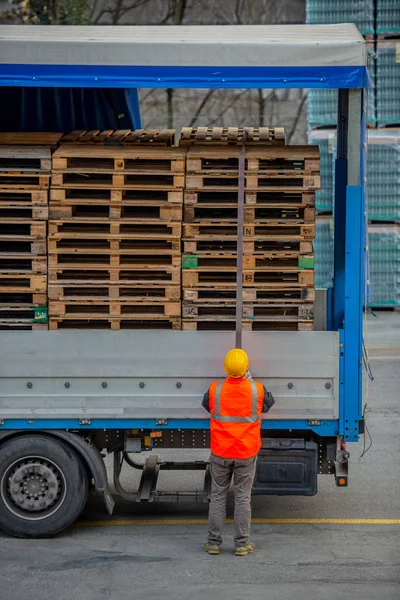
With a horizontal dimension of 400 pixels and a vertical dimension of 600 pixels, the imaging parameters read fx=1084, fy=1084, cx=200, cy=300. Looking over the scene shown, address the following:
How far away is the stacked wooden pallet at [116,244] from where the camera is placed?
29.5ft

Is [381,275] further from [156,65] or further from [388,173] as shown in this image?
[156,65]

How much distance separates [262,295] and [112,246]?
1.31m

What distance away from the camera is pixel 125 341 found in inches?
346

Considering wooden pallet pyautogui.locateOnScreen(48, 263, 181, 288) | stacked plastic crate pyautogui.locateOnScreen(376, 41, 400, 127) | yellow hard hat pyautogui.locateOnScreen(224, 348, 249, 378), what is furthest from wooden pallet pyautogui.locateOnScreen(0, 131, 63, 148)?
stacked plastic crate pyautogui.locateOnScreen(376, 41, 400, 127)

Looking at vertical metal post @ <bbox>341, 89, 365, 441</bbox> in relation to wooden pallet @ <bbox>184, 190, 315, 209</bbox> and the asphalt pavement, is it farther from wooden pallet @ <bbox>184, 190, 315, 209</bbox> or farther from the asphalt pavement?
the asphalt pavement

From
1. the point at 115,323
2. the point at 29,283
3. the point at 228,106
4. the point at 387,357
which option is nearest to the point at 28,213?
the point at 29,283

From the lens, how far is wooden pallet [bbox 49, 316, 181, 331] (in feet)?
29.4

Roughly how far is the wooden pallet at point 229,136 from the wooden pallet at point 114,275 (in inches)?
47.1

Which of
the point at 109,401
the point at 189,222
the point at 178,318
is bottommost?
the point at 109,401

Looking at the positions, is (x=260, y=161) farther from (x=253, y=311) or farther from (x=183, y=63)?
(x=253, y=311)

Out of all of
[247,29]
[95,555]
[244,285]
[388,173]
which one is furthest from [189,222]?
[388,173]

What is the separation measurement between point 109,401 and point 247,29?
140 inches

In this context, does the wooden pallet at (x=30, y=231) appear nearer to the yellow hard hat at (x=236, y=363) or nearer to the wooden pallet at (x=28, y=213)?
the wooden pallet at (x=28, y=213)

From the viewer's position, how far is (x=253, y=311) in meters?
9.01
